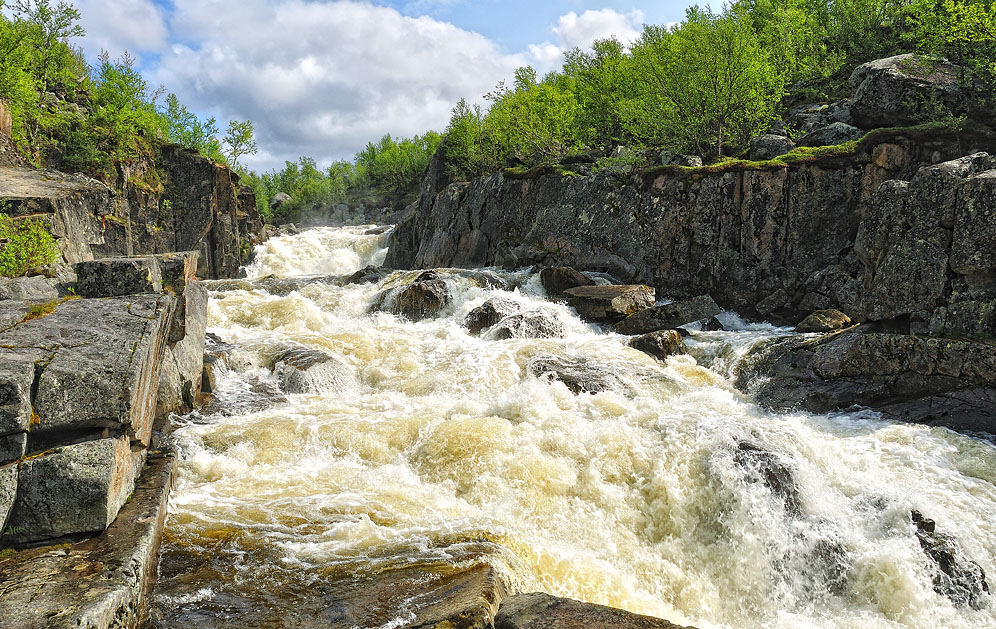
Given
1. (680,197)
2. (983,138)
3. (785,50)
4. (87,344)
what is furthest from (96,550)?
(785,50)

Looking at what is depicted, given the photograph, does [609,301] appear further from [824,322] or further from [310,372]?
[310,372]

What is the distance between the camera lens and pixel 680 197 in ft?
81.7

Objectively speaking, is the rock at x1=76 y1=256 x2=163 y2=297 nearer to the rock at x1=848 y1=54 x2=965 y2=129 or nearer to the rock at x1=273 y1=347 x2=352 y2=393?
the rock at x1=273 y1=347 x2=352 y2=393

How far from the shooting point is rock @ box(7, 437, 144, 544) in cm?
535

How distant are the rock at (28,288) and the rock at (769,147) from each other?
27360 millimetres

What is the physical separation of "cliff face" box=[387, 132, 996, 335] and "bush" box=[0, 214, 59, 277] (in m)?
21.2

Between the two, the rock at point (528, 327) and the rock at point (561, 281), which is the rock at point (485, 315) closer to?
the rock at point (528, 327)

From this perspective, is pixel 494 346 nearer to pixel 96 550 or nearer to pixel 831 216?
pixel 96 550

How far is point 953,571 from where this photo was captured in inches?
308

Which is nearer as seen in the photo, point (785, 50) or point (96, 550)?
point (96, 550)

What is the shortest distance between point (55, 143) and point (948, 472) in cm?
3609

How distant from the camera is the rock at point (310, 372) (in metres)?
14.0

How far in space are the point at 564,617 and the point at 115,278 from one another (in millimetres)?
8964

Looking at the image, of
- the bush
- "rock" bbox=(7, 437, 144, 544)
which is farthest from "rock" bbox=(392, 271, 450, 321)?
"rock" bbox=(7, 437, 144, 544)
